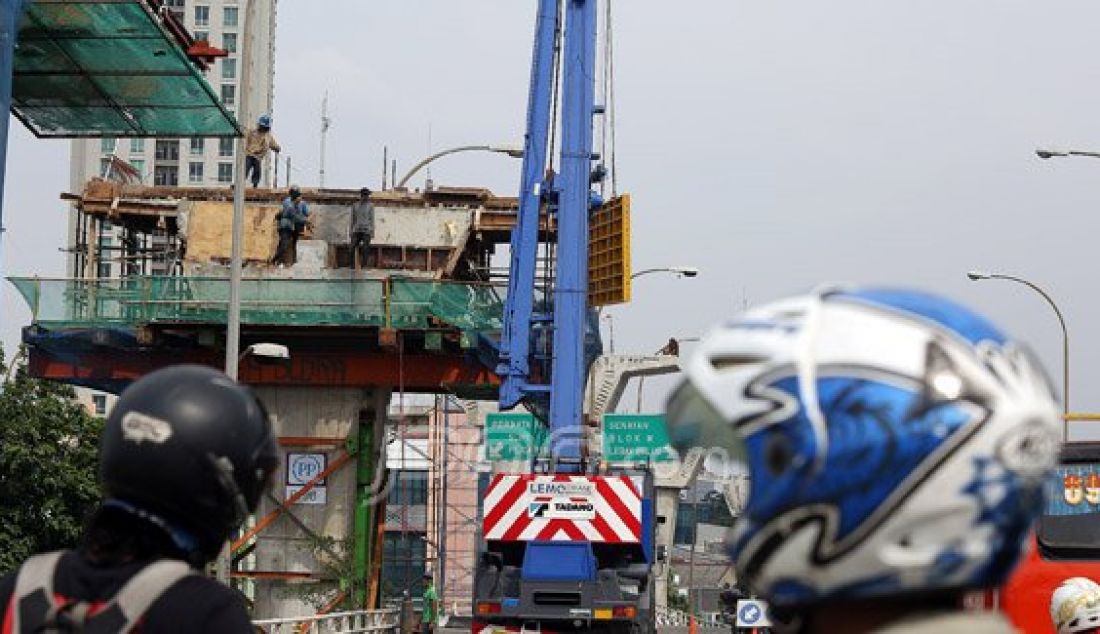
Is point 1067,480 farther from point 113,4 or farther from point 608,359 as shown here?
point 608,359

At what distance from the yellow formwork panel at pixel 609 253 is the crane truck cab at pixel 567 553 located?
9056 mm

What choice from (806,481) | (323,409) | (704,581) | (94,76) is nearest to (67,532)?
(323,409)

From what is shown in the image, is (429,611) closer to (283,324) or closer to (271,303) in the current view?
(283,324)

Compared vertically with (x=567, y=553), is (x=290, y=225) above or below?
above

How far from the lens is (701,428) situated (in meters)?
2.36

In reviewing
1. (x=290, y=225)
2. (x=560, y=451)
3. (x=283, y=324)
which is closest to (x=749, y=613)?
(x=560, y=451)

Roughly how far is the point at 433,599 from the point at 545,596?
15.8 metres

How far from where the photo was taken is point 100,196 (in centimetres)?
4578

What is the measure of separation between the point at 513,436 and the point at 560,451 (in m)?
13.0

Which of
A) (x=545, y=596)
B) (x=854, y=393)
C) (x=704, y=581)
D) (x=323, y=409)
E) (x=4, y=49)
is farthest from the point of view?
(x=704, y=581)

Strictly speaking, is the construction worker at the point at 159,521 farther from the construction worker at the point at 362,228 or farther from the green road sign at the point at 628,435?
the green road sign at the point at 628,435

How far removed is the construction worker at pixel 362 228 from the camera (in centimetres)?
Result: 4341

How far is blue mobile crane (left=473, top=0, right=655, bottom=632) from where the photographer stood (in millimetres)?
21391

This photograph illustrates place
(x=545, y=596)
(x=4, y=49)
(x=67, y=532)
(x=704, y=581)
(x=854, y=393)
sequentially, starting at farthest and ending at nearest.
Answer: (x=704, y=581) → (x=67, y=532) → (x=545, y=596) → (x=4, y=49) → (x=854, y=393)
